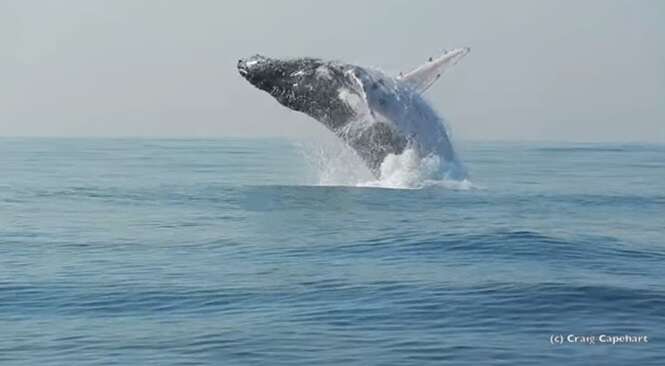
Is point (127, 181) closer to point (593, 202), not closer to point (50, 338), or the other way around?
point (593, 202)

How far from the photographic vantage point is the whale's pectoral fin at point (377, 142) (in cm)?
2983

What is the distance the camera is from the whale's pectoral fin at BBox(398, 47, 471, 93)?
2966 centimetres

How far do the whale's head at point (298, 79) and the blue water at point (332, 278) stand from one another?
2512 millimetres

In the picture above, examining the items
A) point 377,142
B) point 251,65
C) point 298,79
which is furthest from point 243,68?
point 377,142

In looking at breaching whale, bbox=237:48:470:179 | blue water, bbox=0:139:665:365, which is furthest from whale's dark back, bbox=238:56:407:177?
blue water, bbox=0:139:665:365

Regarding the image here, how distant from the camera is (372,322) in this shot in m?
14.2

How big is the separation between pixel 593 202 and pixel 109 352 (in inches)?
785

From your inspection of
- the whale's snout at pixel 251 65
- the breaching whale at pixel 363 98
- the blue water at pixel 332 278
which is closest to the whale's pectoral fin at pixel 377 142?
the breaching whale at pixel 363 98

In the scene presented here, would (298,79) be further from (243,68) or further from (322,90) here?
(243,68)

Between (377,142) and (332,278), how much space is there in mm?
13243

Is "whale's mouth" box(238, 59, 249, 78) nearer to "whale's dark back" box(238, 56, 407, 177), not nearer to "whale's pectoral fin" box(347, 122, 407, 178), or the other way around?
"whale's dark back" box(238, 56, 407, 177)

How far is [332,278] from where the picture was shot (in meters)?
17.4

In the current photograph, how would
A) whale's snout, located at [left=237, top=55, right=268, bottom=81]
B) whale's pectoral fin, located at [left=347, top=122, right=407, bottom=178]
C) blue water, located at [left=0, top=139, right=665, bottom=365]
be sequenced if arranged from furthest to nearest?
whale's pectoral fin, located at [left=347, top=122, right=407, bottom=178], whale's snout, located at [left=237, top=55, right=268, bottom=81], blue water, located at [left=0, top=139, right=665, bottom=365]

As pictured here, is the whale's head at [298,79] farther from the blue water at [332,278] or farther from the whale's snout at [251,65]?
the blue water at [332,278]
